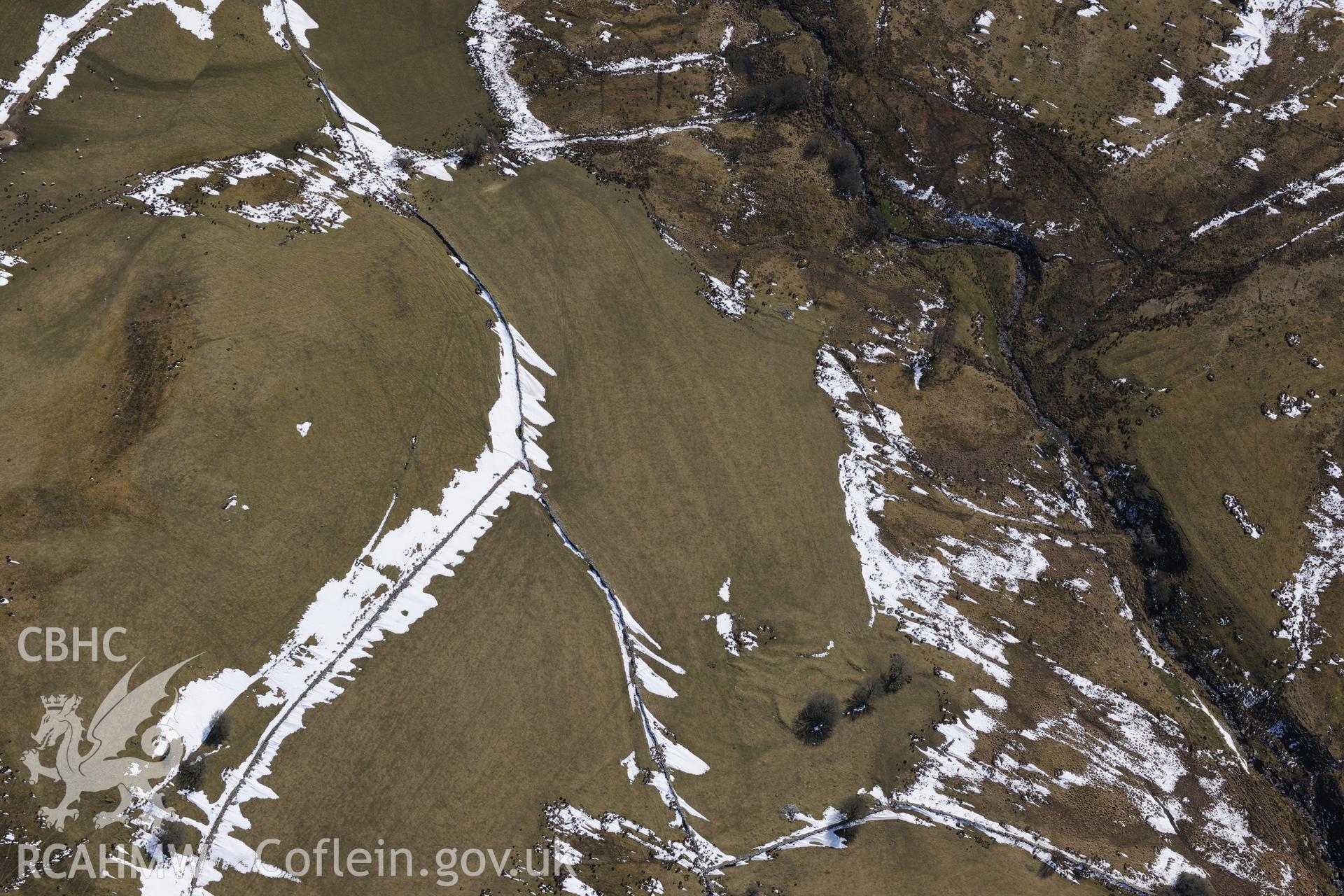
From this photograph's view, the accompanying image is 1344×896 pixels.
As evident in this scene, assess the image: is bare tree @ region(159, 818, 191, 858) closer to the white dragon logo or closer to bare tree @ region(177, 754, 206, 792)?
the white dragon logo

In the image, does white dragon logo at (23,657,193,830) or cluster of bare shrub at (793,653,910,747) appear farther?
cluster of bare shrub at (793,653,910,747)

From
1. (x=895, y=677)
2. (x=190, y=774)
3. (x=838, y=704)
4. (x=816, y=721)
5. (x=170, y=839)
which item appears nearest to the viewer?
(x=170, y=839)

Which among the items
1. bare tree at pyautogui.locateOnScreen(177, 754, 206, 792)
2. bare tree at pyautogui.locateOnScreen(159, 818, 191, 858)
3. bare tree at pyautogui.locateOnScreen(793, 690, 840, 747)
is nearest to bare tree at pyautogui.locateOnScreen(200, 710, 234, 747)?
bare tree at pyautogui.locateOnScreen(177, 754, 206, 792)

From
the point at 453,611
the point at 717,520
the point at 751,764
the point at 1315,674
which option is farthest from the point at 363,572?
the point at 1315,674

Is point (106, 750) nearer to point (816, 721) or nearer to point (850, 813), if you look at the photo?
point (816, 721)

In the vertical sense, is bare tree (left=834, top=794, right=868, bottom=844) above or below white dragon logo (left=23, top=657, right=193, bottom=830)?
below

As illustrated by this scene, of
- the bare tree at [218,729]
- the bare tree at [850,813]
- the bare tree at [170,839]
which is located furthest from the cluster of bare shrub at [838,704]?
the bare tree at [170,839]

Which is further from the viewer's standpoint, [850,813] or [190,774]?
[850,813]

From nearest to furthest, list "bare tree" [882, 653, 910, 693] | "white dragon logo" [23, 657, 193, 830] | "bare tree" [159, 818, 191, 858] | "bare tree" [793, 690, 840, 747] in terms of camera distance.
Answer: "white dragon logo" [23, 657, 193, 830], "bare tree" [159, 818, 191, 858], "bare tree" [793, 690, 840, 747], "bare tree" [882, 653, 910, 693]

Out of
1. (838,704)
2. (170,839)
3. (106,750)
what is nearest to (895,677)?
(838,704)
